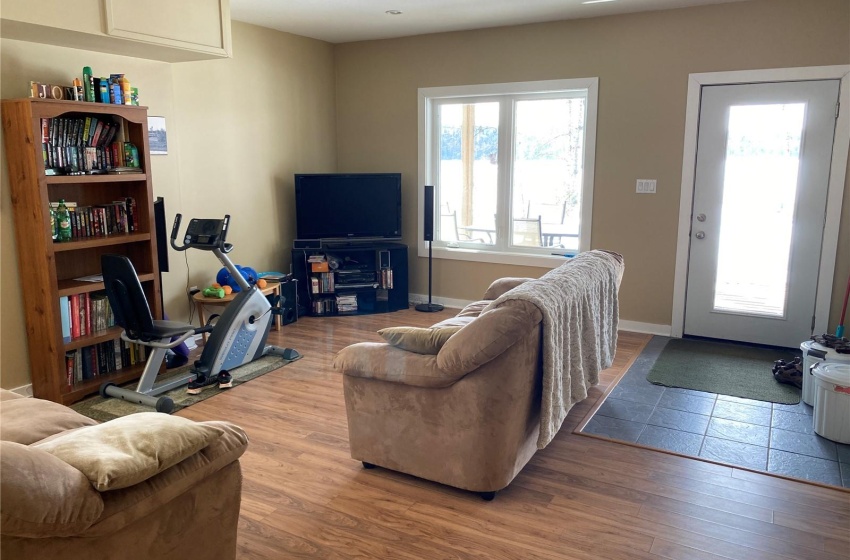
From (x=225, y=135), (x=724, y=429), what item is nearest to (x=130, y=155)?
(x=225, y=135)

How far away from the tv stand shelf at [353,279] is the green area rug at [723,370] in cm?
252

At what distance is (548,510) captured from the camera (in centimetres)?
257

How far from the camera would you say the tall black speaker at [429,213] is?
19.0 feet

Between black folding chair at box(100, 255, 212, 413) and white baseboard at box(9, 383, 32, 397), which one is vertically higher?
black folding chair at box(100, 255, 212, 413)

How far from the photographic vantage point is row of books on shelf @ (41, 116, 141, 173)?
11.7 feet

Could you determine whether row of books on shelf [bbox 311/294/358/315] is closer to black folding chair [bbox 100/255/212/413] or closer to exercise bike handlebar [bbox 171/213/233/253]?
exercise bike handlebar [bbox 171/213/233/253]

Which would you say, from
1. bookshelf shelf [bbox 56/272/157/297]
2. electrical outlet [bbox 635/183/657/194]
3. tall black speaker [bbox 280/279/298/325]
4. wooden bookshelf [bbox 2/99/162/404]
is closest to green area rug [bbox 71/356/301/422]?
wooden bookshelf [bbox 2/99/162/404]

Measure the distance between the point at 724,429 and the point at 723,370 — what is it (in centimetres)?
105

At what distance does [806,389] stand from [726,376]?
553 millimetres

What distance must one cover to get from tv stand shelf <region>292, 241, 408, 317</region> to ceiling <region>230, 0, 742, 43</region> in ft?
6.42

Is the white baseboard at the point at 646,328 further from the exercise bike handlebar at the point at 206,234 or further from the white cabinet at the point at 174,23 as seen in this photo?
the white cabinet at the point at 174,23

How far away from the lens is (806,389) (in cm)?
363

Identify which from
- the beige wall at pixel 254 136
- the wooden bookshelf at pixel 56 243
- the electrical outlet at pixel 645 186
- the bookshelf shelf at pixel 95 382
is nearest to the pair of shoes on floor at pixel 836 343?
the electrical outlet at pixel 645 186

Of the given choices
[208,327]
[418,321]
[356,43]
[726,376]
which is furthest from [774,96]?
[208,327]
